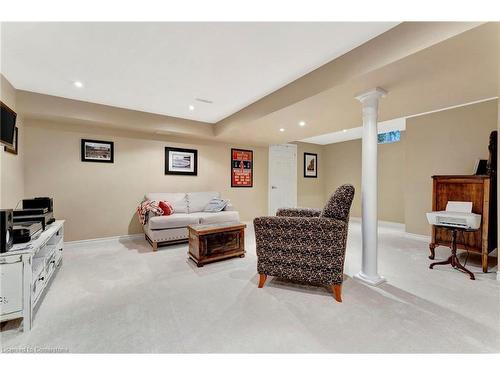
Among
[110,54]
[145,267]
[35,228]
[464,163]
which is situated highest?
[110,54]

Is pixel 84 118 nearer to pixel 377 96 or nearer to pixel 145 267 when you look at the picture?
pixel 145 267

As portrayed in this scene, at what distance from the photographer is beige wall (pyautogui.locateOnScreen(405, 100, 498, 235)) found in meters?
3.43

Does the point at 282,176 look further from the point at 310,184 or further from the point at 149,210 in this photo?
the point at 149,210

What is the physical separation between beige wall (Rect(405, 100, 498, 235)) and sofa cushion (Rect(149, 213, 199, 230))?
162 inches

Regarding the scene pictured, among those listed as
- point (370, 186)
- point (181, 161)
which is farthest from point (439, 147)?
point (181, 161)

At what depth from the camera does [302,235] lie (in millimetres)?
2029

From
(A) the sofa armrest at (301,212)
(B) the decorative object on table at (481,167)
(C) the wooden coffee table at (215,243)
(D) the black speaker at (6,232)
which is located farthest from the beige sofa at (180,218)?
(B) the decorative object on table at (481,167)

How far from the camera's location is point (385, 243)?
12.9 ft

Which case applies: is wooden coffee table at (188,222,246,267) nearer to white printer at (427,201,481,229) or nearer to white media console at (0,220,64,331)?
white media console at (0,220,64,331)

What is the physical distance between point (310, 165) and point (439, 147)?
11.4 feet

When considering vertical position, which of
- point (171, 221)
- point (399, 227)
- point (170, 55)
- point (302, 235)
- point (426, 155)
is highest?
point (170, 55)

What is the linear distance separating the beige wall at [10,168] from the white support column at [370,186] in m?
4.07

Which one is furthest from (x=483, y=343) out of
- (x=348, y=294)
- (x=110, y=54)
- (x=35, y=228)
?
(x=110, y=54)

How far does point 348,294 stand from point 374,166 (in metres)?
1.36
